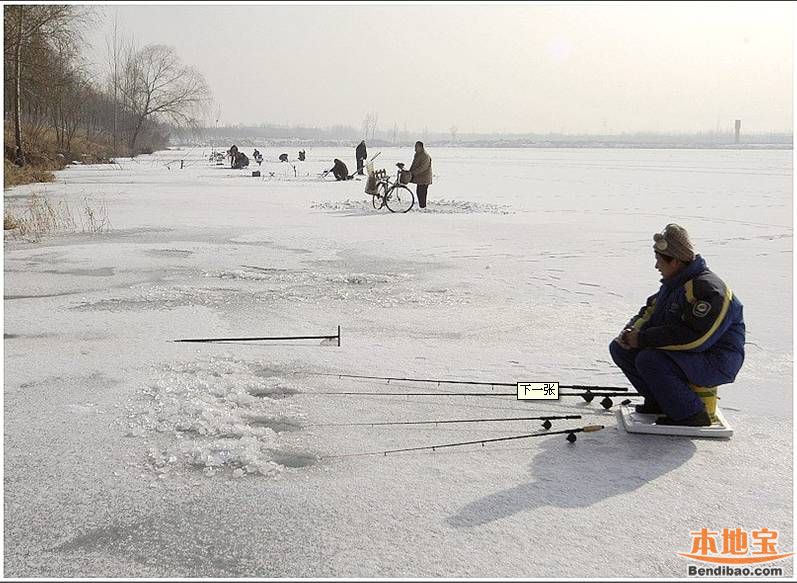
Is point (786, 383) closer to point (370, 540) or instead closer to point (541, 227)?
point (370, 540)

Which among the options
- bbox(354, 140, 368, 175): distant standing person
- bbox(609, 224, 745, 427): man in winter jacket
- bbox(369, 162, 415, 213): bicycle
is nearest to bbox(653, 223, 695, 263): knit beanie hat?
bbox(609, 224, 745, 427): man in winter jacket

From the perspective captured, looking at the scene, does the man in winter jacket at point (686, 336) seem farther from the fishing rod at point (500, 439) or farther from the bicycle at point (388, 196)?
the bicycle at point (388, 196)

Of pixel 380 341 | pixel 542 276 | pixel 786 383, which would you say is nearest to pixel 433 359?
pixel 380 341

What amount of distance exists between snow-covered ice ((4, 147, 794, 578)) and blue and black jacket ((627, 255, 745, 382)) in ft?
1.57

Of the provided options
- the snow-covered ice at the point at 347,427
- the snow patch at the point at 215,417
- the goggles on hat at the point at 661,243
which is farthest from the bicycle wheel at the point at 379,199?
the goggles on hat at the point at 661,243

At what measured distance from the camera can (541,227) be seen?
13.8 meters

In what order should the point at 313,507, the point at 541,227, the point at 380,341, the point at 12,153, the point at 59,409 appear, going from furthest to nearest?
the point at 12,153 → the point at 541,227 → the point at 380,341 → the point at 59,409 → the point at 313,507

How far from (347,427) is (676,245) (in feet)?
6.37

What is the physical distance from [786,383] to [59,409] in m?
4.40

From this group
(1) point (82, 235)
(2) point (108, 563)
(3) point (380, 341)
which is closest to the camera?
(2) point (108, 563)

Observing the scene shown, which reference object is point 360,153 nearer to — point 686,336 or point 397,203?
point 397,203

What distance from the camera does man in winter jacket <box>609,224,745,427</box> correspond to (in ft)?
12.1

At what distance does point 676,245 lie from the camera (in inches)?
149

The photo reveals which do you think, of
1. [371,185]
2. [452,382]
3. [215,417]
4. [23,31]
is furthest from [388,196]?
[23,31]
